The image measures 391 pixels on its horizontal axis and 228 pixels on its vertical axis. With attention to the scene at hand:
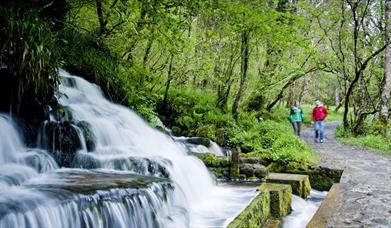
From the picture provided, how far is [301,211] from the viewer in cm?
879

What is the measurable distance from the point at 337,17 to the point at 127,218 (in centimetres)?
1499

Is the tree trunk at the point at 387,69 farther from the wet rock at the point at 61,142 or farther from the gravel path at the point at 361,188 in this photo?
the wet rock at the point at 61,142

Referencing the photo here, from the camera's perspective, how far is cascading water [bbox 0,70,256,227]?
200 inches

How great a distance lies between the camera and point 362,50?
18344 mm

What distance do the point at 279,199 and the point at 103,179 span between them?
358cm

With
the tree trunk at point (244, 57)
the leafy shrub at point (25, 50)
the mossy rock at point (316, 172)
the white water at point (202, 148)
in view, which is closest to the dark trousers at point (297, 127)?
the tree trunk at point (244, 57)

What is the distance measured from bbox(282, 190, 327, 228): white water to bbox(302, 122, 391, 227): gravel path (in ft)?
3.16

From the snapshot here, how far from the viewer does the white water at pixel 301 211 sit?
26.3 feet

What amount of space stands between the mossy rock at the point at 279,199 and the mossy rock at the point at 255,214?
13cm

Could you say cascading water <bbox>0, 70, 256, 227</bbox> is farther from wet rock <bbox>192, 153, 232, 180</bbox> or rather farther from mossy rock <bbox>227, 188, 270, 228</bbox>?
mossy rock <bbox>227, 188, 270, 228</bbox>

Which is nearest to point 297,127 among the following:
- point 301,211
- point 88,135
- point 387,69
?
point 387,69

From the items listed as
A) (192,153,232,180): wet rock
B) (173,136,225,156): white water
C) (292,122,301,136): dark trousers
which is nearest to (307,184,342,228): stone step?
(192,153,232,180): wet rock

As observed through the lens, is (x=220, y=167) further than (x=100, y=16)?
No

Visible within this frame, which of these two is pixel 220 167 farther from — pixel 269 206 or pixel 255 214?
pixel 255 214
